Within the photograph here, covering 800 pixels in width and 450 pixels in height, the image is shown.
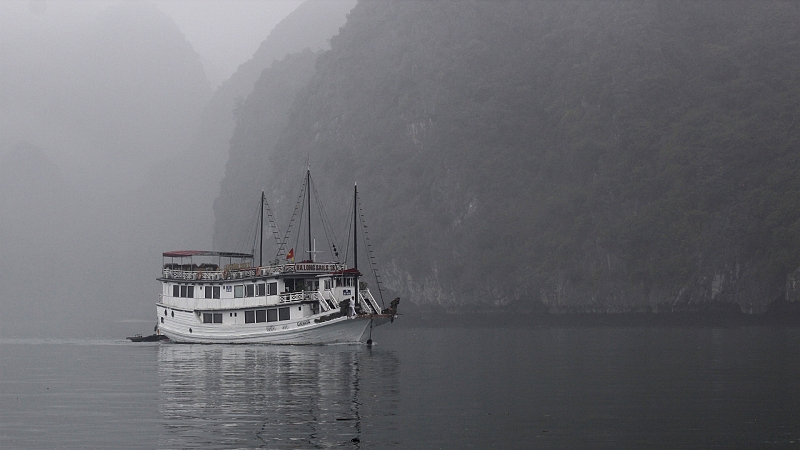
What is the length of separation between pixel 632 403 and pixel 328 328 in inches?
1407

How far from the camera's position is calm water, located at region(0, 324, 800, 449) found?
27.8m

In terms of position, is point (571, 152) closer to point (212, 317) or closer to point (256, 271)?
point (212, 317)

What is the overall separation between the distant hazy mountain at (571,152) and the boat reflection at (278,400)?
8879cm

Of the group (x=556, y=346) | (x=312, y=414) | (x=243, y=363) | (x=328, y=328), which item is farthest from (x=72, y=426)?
(x=556, y=346)

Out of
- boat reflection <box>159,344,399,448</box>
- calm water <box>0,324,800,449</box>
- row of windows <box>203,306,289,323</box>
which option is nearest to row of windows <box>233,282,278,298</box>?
row of windows <box>203,306,289,323</box>

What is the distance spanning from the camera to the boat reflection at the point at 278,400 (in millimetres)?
27609

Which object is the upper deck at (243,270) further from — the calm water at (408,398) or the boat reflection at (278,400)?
the boat reflection at (278,400)

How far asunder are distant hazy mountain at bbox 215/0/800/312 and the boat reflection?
A: 291 ft

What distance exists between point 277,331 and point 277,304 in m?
2.01

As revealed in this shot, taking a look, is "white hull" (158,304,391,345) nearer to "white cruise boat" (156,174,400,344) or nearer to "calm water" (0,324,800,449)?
"white cruise boat" (156,174,400,344)

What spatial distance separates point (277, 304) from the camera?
70.2m

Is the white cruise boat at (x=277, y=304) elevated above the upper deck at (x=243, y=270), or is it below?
below

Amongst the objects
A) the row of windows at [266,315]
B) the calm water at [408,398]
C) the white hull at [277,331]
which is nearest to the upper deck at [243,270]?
the row of windows at [266,315]

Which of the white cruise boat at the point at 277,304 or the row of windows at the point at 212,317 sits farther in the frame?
the row of windows at the point at 212,317
